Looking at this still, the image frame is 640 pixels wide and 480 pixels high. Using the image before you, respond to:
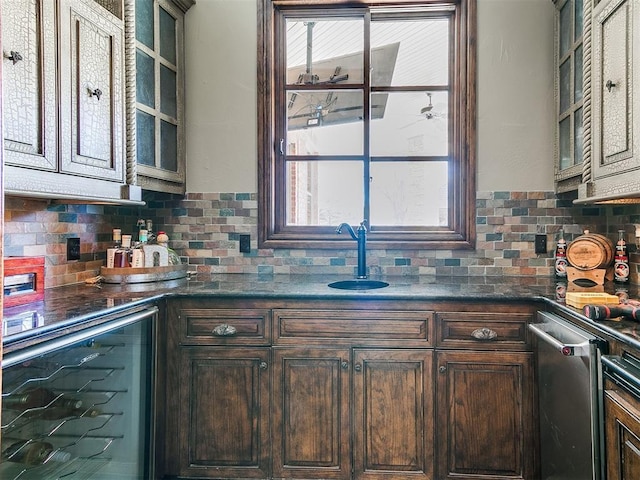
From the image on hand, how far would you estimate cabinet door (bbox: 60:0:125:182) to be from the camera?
1.62m

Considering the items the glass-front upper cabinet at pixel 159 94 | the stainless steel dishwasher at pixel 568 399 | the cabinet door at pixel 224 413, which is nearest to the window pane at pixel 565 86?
the stainless steel dishwasher at pixel 568 399

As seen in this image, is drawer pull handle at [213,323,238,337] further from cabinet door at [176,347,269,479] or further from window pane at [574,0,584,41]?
window pane at [574,0,584,41]

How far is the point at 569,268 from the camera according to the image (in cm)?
224

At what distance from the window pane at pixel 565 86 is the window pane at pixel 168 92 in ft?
6.74

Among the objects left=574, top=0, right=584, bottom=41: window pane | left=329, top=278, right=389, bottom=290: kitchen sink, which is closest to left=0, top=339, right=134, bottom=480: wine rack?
left=329, top=278, right=389, bottom=290: kitchen sink

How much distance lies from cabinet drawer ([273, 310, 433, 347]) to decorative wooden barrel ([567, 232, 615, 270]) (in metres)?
0.83

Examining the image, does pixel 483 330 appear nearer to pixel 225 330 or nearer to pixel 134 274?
pixel 225 330

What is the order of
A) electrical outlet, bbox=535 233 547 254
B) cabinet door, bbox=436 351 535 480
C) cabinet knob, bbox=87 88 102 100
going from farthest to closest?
electrical outlet, bbox=535 233 547 254 < cabinet door, bbox=436 351 535 480 < cabinet knob, bbox=87 88 102 100

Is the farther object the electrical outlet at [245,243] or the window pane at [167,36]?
the electrical outlet at [245,243]

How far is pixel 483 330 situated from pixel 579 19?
4.99 ft

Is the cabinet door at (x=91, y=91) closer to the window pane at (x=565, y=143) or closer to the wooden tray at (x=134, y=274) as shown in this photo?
the wooden tray at (x=134, y=274)

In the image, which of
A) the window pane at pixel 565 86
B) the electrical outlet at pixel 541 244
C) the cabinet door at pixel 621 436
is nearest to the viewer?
the cabinet door at pixel 621 436

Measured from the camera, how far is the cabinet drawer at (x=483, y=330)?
1891mm

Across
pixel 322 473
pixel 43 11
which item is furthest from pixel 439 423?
pixel 43 11
